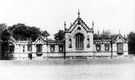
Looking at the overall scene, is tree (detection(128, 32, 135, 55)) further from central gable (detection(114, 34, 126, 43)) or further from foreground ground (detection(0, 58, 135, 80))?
foreground ground (detection(0, 58, 135, 80))

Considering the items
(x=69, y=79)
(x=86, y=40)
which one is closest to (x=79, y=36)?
(x=86, y=40)

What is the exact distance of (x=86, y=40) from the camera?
52094 millimetres

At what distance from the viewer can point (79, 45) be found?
171 feet

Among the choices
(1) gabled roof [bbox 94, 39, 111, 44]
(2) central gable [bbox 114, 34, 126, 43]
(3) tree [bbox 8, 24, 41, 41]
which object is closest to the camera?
(2) central gable [bbox 114, 34, 126, 43]

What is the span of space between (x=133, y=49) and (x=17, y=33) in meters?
33.3

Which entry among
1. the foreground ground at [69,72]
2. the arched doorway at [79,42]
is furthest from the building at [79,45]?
the foreground ground at [69,72]

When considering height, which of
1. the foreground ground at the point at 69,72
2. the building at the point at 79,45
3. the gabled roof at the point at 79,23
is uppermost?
the gabled roof at the point at 79,23

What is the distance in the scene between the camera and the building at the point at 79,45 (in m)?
52.1

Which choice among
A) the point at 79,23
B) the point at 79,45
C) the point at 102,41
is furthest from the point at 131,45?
the point at 79,23

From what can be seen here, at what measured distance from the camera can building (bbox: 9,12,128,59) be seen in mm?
52062

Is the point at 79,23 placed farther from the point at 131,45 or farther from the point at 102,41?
the point at 131,45

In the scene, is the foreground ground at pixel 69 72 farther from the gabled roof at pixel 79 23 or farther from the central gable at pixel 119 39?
the central gable at pixel 119 39

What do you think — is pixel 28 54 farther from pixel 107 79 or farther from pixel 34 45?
pixel 107 79

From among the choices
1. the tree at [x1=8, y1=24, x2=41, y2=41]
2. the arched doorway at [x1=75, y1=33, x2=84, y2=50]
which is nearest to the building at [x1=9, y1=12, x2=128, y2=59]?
the arched doorway at [x1=75, y1=33, x2=84, y2=50]
